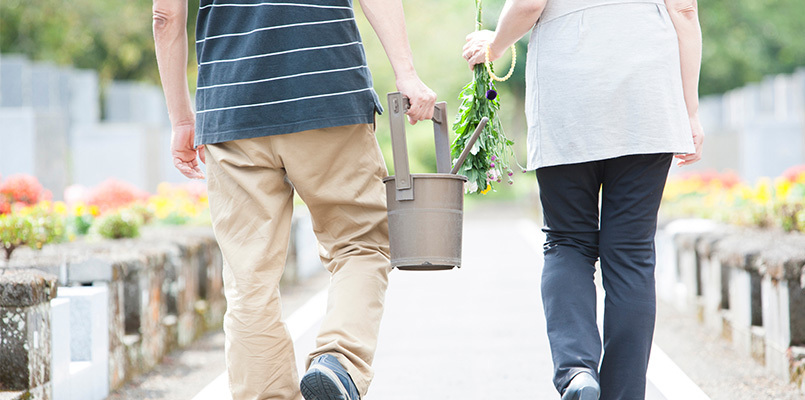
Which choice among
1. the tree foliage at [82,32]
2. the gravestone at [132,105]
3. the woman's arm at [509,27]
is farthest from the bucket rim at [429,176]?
the tree foliage at [82,32]

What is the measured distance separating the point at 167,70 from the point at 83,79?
978 centimetres

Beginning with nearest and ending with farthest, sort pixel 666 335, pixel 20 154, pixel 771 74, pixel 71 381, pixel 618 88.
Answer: pixel 618 88 < pixel 71 381 < pixel 666 335 < pixel 20 154 < pixel 771 74

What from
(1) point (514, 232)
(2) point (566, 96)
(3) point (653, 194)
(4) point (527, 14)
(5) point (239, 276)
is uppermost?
(4) point (527, 14)

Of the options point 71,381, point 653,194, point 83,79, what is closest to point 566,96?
point 653,194

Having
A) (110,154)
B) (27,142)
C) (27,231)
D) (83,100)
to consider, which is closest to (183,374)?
(27,231)

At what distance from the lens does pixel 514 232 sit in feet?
55.7

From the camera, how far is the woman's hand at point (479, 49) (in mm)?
3418

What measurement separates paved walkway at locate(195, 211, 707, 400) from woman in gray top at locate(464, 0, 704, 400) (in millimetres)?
1151

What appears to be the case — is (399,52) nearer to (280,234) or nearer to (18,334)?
(280,234)

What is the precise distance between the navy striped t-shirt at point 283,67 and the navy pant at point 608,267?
2.50 feet

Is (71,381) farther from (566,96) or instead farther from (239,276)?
(566,96)

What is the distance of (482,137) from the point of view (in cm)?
352

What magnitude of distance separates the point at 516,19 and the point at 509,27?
0.05 m

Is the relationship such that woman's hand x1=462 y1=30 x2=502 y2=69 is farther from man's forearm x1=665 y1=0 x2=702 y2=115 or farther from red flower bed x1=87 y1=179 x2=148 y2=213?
red flower bed x1=87 y1=179 x2=148 y2=213
